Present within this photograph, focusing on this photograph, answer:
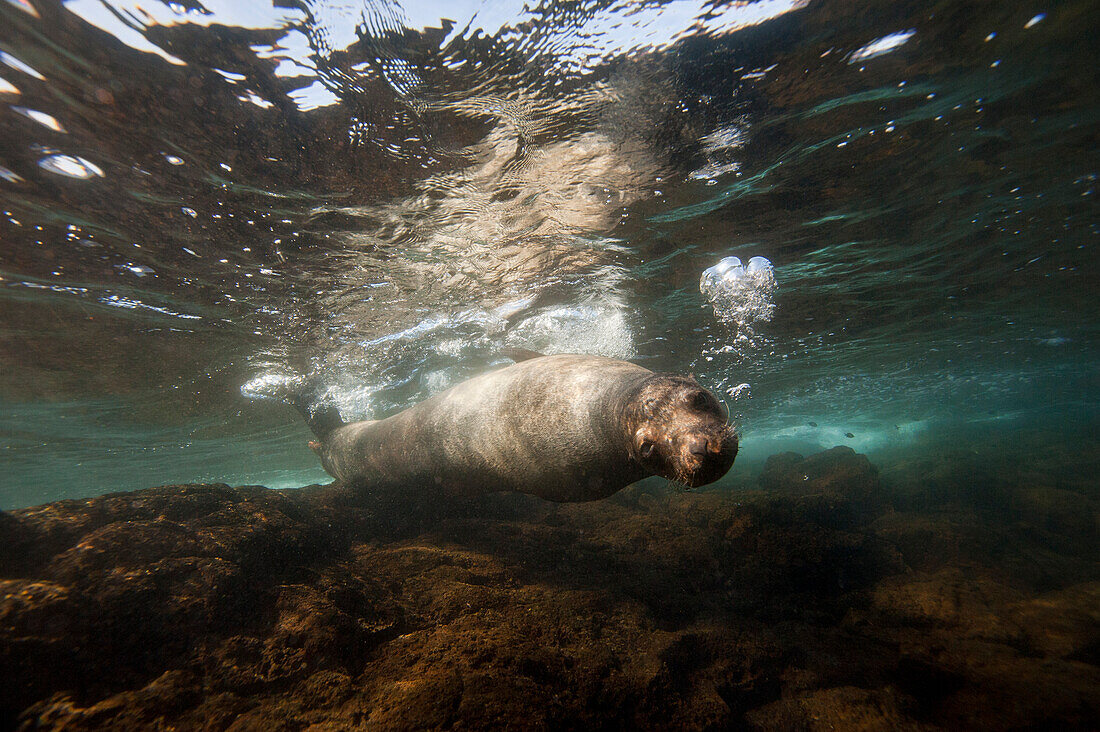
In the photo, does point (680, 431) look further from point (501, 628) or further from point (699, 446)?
point (501, 628)

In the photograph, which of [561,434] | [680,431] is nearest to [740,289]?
[561,434]

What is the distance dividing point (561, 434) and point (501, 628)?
165cm

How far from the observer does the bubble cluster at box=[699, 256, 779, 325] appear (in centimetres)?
957

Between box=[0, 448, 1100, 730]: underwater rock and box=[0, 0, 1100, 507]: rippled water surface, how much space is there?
4262mm

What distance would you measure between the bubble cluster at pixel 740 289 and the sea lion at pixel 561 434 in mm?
6506

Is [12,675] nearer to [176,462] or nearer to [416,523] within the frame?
[416,523]

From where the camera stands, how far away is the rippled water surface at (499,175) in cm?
420

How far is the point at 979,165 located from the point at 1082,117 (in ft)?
3.66

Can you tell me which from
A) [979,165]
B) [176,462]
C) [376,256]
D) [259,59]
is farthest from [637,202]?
[176,462]

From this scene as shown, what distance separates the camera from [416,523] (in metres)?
6.35

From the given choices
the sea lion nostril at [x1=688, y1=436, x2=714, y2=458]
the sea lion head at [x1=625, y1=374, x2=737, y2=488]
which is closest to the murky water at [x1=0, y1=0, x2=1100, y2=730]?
the sea lion head at [x1=625, y1=374, x2=737, y2=488]

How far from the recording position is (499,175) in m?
6.12

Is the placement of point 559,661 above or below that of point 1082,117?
below

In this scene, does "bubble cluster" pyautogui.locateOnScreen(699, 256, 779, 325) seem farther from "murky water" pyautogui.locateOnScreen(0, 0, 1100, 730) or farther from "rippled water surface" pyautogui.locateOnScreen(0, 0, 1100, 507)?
"rippled water surface" pyautogui.locateOnScreen(0, 0, 1100, 507)
